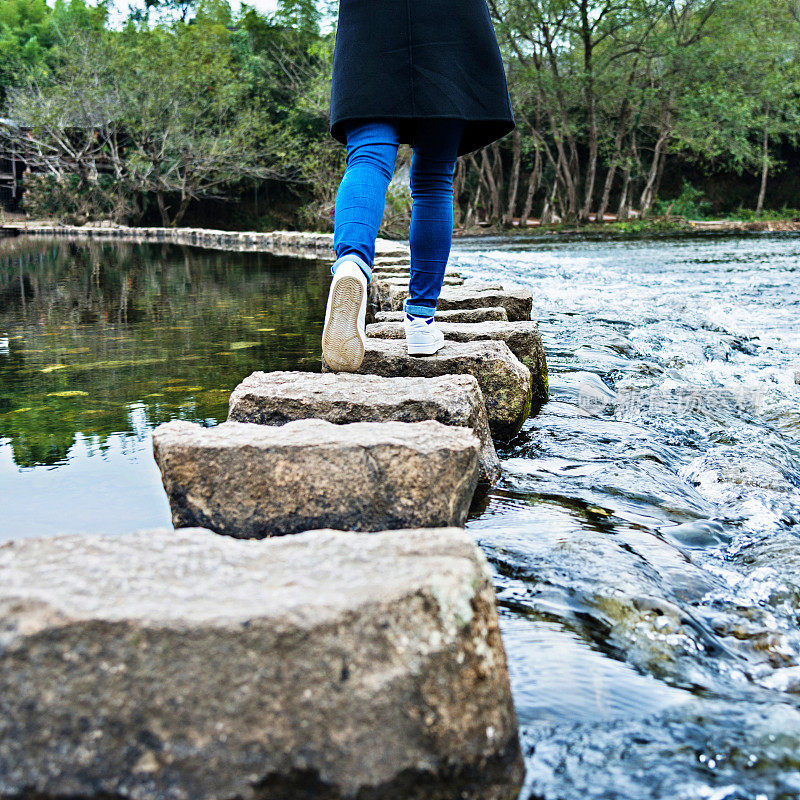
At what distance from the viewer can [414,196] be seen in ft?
7.73

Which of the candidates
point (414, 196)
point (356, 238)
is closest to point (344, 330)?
point (356, 238)

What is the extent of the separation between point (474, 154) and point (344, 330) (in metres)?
25.1

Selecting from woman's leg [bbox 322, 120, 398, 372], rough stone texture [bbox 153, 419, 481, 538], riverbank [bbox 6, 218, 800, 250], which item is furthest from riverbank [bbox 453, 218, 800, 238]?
rough stone texture [bbox 153, 419, 481, 538]

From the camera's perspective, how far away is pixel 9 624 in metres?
0.82

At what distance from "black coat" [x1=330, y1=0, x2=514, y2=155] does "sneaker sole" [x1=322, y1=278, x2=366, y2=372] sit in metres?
0.50

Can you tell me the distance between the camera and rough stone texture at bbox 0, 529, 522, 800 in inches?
31.3

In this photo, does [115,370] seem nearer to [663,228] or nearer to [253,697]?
[253,697]

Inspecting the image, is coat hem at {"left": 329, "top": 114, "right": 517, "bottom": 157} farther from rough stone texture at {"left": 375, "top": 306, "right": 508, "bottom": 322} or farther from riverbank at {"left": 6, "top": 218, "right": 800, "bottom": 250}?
riverbank at {"left": 6, "top": 218, "right": 800, "bottom": 250}

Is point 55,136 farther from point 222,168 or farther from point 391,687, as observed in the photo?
point 391,687

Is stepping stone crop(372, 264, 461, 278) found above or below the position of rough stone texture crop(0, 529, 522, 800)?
above

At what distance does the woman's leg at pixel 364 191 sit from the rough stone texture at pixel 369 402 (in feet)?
1.07

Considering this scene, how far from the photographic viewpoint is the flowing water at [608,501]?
98cm

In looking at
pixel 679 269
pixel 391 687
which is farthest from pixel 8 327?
pixel 679 269

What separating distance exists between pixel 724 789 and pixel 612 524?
79 centimetres
